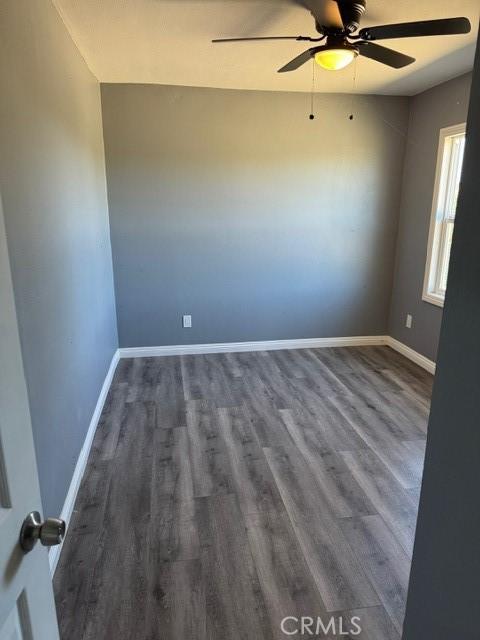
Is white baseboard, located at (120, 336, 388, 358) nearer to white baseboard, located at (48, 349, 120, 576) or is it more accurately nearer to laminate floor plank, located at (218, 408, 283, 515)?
white baseboard, located at (48, 349, 120, 576)

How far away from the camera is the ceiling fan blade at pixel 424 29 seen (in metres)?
1.89

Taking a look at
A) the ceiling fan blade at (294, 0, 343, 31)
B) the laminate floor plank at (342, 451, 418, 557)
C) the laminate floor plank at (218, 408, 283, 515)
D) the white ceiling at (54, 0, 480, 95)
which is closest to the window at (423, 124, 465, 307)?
the white ceiling at (54, 0, 480, 95)

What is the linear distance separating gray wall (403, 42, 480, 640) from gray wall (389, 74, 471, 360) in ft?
10.2

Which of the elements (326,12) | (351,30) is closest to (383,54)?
(351,30)

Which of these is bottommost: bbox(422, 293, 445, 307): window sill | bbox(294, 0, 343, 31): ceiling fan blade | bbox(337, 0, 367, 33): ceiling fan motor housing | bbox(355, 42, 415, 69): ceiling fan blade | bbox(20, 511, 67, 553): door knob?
bbox(422, 293, 445, 307): window sill

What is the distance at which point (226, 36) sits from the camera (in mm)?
2578

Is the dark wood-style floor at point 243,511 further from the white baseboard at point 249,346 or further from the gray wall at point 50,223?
the white baseboard at point 249,346

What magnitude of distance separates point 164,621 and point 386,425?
199 centimetres

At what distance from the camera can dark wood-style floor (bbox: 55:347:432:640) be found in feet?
5.23

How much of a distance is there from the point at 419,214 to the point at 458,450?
12.0ft

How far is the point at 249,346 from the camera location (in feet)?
14.6

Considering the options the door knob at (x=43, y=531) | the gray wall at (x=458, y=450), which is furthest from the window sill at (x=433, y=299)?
the door knob at (x=43, y=531)

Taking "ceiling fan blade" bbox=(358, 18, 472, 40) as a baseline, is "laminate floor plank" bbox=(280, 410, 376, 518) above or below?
below

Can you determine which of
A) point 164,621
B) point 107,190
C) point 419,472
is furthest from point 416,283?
point 164,621
